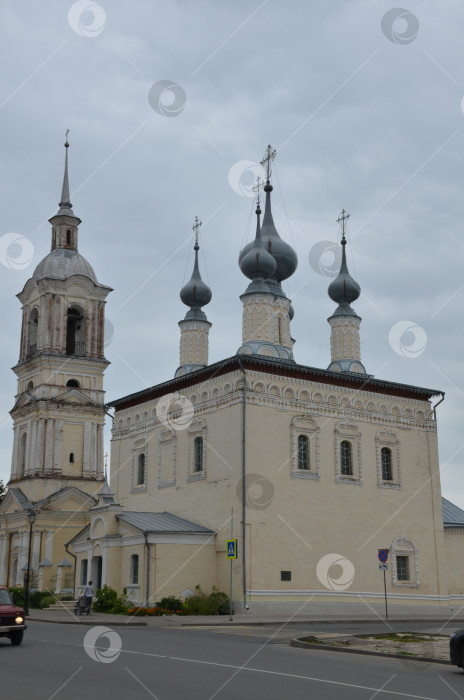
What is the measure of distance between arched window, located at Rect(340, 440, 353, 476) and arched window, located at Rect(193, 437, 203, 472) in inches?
212

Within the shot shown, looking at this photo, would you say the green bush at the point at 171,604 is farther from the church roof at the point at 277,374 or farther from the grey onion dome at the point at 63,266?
the grey onion dome at the point at 63,266

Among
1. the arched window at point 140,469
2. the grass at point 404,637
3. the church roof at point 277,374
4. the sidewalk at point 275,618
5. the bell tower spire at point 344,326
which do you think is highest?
the bell tower spire at point 344,326

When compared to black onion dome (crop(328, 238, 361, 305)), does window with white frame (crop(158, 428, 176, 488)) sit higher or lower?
lower

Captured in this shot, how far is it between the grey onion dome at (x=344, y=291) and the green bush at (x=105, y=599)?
→ 660 inches

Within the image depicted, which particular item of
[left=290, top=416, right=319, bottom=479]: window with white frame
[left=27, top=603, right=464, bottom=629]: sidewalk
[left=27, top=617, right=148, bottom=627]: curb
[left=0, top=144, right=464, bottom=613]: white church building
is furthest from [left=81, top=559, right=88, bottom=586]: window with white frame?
[left=290, top=416, right=319, bottom=479]: window with white frame

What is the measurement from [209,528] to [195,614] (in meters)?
3.67

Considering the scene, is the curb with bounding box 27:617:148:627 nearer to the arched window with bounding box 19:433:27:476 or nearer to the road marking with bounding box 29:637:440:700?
the road marking with bounding box 29:637:440:700

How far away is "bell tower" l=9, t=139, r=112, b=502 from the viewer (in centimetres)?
4381

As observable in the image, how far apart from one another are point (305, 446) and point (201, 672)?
19693mm

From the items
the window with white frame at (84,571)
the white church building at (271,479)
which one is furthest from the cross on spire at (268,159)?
the window with white frame at (84,571)

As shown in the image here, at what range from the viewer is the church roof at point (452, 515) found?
34750mm

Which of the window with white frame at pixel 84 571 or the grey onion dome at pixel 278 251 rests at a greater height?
the grey onion dome at pixel 278 251

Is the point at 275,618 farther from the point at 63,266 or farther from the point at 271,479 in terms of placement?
the point at 63,266

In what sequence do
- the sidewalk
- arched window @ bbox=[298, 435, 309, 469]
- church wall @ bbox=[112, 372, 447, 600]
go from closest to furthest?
the sidewalk
church wall @ bbox=[112, 372, 447, 600]
arched window @ bbox=[298, 435, 309, 469]
